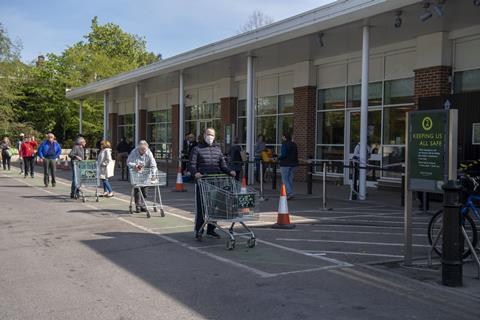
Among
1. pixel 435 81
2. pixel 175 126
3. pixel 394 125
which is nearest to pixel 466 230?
pixel 435 81

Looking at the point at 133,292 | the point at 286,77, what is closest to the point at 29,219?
the point at 133,292

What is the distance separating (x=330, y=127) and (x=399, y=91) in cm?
352

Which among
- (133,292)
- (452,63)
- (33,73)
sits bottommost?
(133,292)

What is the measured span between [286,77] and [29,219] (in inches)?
527

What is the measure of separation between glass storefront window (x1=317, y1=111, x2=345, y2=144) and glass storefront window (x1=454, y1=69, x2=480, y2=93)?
16.2 ft

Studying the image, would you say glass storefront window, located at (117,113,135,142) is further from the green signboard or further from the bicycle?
the green signboard

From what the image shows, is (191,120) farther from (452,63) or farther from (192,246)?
(192,246)

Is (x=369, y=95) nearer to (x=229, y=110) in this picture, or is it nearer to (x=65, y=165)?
(x=229, y=110)

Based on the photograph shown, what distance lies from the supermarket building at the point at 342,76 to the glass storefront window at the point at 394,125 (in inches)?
1.3

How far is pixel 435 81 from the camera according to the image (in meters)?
15.3

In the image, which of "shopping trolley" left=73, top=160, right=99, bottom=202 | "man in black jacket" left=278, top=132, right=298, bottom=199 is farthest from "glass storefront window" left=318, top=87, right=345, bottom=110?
"shopping trolley" left=73, top=160, right=99, bottom=202

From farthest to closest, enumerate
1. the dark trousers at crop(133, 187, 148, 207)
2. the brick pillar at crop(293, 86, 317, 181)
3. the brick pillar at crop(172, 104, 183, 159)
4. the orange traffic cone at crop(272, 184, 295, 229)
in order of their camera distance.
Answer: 1. the brick pillar at crop(172, 104, 183, 159)
2. the brick pillar at crop(293, 86, 317, 181)
3. the dark trousers at crop(133, 187, 148, 207)
4. the orange traffic cone at crop(272, 184, 295, 229)

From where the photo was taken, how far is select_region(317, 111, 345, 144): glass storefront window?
19781 millimetres

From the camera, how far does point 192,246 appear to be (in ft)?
28.3
